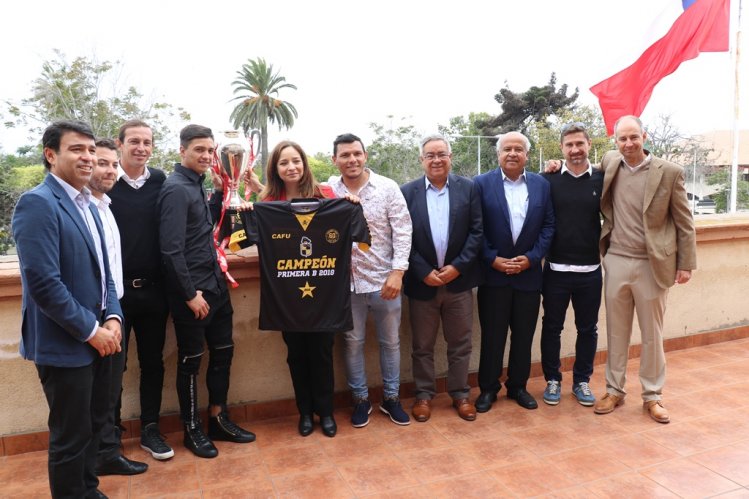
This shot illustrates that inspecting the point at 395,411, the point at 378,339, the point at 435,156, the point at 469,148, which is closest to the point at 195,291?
the point at 378,339

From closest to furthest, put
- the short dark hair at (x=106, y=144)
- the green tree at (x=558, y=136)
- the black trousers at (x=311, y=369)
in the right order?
the short dark hair at (x=106, y=144)
the black trousers at (x=311, y=369)
the green tree at (x=558, y=136)

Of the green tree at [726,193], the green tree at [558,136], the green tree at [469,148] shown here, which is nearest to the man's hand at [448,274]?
the green tree at [726,193]

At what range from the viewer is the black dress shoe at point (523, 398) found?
3.78 meters

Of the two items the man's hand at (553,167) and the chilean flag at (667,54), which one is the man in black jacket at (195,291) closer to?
the man's hand at (553,167)

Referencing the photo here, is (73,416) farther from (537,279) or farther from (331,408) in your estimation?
(537,279)

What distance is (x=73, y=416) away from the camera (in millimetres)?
2180

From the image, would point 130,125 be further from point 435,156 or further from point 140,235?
point 435,156

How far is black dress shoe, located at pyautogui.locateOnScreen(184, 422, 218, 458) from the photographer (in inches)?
124

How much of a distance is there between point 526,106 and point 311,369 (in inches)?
1968

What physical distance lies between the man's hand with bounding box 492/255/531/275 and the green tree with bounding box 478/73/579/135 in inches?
1859

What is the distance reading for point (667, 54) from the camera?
587 centimetres

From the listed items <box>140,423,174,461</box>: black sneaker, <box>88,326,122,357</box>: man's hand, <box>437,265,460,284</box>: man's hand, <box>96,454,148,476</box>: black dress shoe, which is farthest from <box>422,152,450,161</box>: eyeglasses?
<box>96,454,148,476</box>: black dress shoe

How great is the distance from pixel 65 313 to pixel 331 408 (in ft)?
6.18

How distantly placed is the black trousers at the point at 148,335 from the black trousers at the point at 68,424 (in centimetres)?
72
